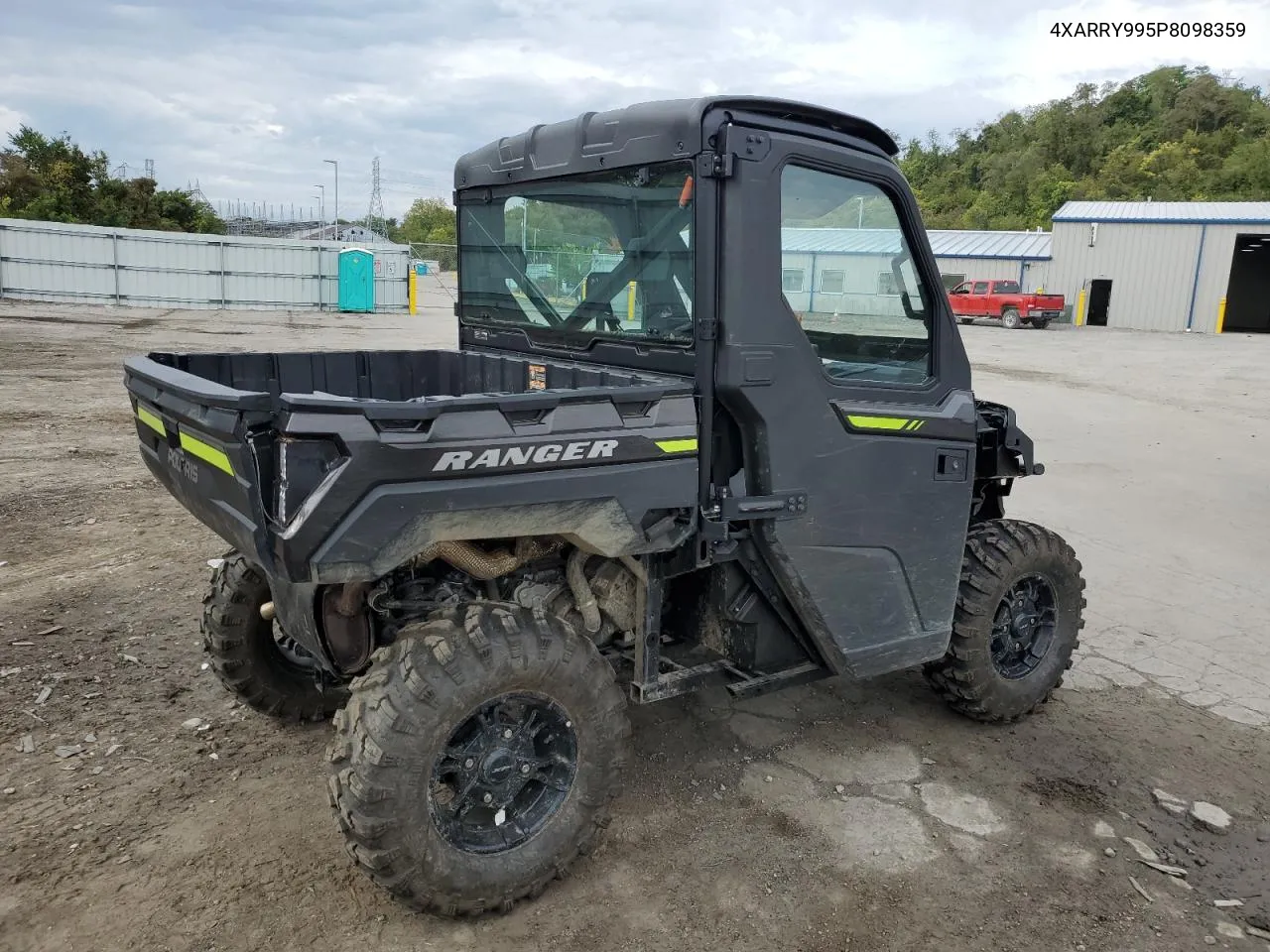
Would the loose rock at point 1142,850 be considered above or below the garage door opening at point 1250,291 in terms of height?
below

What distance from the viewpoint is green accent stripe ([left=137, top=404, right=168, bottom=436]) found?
10.4ft

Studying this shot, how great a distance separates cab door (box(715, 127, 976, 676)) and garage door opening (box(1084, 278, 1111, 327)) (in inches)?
1400

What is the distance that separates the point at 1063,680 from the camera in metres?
4.80

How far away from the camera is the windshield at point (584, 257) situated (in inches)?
127

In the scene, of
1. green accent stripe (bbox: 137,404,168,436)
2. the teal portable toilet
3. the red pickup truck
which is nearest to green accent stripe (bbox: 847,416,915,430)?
green accent stripe (bbox: 137,404,168,436)

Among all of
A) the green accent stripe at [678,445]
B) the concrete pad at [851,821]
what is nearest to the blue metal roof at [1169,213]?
the concrete pad at [851,821]

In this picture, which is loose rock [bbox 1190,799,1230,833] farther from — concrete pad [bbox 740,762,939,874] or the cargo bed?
the cargo bed

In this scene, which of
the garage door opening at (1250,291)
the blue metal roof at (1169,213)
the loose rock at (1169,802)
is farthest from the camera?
the garage door opening at (1250,291)

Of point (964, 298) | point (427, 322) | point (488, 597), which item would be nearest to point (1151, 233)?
point (964, 298)

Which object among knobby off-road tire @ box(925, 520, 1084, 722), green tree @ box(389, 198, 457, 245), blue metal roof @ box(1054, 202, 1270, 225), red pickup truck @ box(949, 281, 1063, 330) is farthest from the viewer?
green tree @ box(389, 198, 457, 245)

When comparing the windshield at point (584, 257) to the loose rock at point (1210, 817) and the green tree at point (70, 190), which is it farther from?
the green tree at point (70, 190)

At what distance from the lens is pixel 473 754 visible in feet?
9.60

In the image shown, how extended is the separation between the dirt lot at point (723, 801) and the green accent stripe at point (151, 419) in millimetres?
1297

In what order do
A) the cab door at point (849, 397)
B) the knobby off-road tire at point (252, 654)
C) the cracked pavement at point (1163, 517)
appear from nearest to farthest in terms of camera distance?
the cab door at point (849, 397) < the knobby off-road tire at point (252, 654) < the cracked pavement at point (1163, 517)
